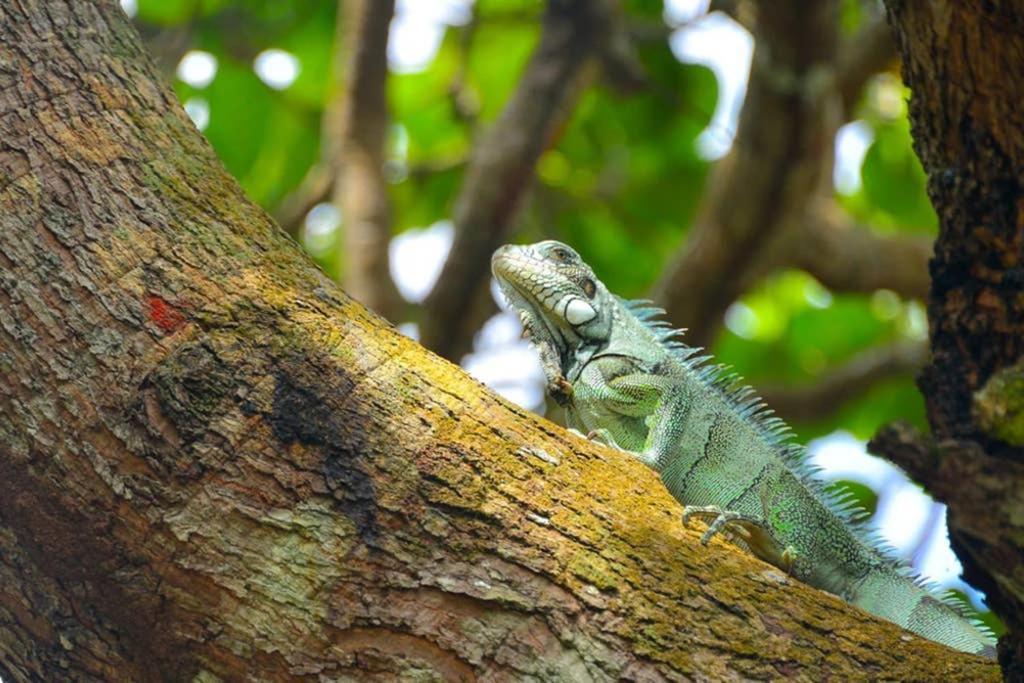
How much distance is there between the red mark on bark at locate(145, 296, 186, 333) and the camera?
11.8ft

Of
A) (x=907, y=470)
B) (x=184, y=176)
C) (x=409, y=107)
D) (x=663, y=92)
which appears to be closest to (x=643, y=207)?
(x=663, y=92)

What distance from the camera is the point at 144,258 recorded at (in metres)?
3.71

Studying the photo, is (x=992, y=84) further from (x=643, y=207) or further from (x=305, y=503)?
(x=643, y=207)

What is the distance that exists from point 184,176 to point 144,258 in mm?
383

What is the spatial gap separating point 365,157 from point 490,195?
95 cm

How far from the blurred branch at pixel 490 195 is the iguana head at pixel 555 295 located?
63.0 inches

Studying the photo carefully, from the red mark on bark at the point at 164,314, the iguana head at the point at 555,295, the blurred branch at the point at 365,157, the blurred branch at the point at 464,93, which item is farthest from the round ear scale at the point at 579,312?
the blurred branch at the point at 464,93

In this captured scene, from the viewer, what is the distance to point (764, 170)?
8211 millimetres

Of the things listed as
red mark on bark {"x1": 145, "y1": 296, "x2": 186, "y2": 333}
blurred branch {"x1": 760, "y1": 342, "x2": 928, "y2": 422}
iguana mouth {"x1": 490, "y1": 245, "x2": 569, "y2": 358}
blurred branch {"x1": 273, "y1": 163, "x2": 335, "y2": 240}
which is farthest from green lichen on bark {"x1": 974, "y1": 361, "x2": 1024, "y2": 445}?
blurred branch {"x1": 273, "y1": 163, "x2": 335, "y2": 240}

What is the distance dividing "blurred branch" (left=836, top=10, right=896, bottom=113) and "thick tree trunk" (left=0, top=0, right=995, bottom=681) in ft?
19.8

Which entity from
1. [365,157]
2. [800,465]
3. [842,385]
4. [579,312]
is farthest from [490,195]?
[800,465]

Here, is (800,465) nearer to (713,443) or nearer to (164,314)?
(713,443)

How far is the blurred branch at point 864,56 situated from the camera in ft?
29.6

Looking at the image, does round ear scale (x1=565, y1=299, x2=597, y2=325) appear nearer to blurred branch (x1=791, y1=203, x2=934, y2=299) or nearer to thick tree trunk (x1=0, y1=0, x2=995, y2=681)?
thick tree trunk (x1=0, y1=0, x2=995, y2=681)
